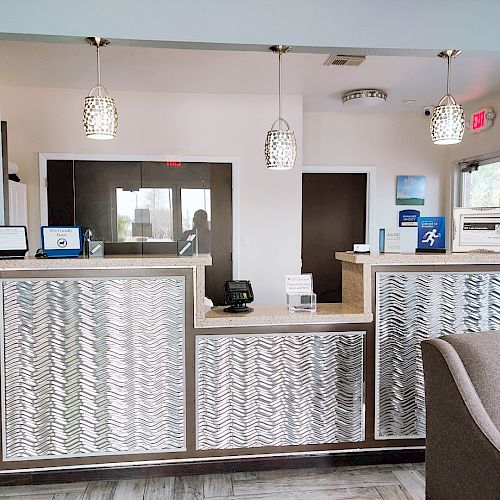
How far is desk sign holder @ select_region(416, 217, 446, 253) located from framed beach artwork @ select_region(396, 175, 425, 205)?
2.90 meters

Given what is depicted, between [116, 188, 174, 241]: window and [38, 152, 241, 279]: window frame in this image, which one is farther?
[116, 188, 174, 241]: window

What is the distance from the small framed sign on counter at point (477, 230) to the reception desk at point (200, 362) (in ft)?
0.47

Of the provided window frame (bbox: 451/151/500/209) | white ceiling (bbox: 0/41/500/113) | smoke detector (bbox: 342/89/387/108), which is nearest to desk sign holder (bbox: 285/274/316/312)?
white ceiling (bbox: 0/41/500/113)

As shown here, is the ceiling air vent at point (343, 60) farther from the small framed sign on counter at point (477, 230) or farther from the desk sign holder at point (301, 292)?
the desk sign holder at point (301, 292)

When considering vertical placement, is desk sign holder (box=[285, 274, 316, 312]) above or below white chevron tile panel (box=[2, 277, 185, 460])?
above

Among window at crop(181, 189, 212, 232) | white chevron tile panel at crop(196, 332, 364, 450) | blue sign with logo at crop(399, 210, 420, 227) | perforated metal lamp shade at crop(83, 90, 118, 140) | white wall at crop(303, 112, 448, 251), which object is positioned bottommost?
white chevron tile panel at crop(196, 332, 364, 450)

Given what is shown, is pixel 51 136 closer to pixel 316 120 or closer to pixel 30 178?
pixel 30 178

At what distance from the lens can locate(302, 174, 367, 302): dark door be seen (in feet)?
18.7

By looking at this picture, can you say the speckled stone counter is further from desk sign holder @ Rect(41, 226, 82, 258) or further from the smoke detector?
the smoke detector

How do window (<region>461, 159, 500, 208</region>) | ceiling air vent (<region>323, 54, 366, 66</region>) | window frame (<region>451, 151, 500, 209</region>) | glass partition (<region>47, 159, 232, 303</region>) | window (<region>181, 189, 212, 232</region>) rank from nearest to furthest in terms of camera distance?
ceiling air vent (<region>323, 54, 366, 66</region>) < glass partition (<region>47, 159, 232, 303</region>) < window (<region>181, 189, 212, 232</region>) < window (<region>461, 159, 500, 208</region>) < window frame (<region>451, 151, 500, 209</region>)

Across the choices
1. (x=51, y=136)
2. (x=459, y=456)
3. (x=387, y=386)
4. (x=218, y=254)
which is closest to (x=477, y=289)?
(x=387, y=386)

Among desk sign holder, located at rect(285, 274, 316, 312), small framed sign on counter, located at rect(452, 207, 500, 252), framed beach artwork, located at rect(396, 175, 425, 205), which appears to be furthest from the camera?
framed beach artwork, located at rect(396, 175, 425, 205)

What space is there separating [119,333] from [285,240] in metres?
2.76

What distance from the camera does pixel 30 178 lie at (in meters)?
4.63
